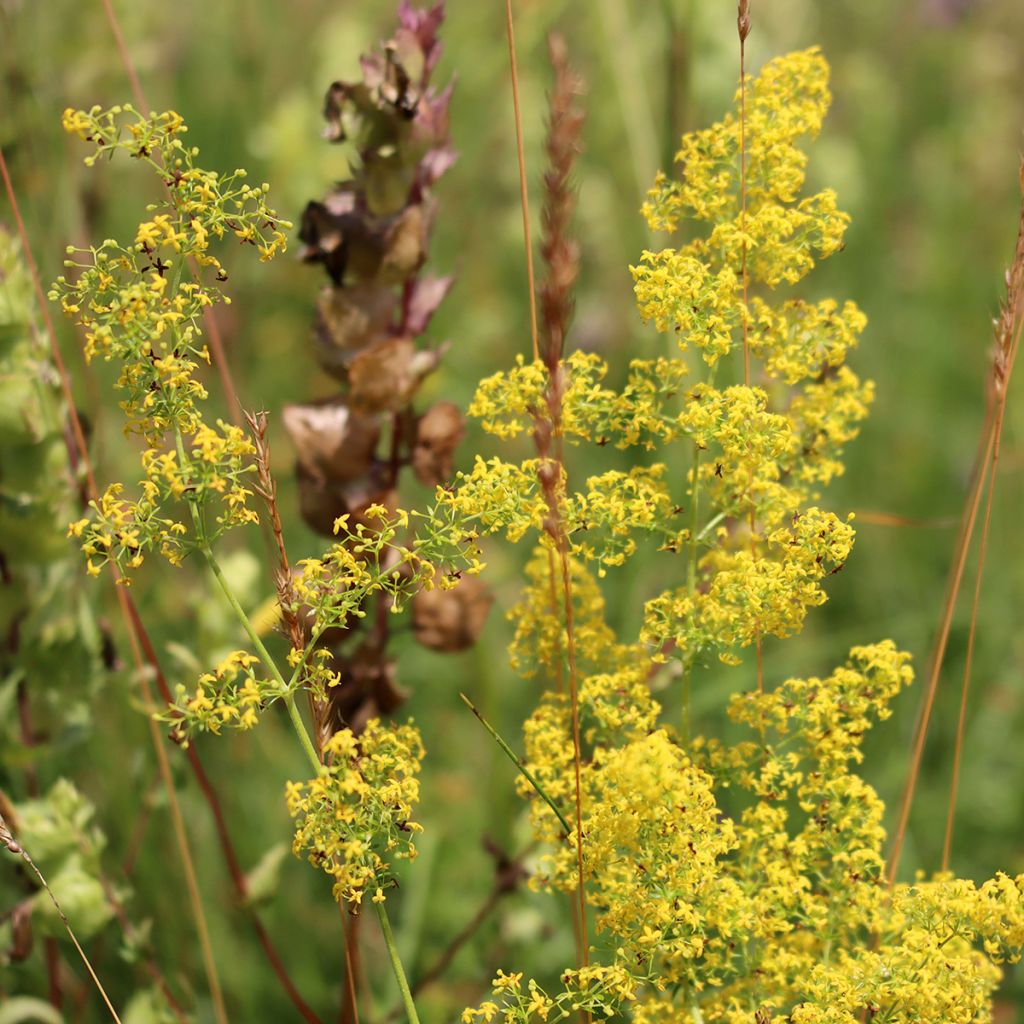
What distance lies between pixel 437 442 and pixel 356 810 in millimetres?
642

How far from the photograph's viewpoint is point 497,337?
145 inches

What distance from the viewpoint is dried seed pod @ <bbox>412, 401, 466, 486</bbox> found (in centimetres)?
165

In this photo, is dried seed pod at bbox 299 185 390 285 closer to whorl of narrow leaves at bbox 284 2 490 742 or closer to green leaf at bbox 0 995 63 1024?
whorl of narrow leaves at bbox 284 2 490 742

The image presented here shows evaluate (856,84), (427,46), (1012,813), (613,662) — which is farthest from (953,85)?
(613,662)

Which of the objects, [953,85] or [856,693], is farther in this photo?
[953,85]

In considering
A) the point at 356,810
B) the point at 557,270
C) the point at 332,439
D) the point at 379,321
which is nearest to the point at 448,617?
the point at 332,439

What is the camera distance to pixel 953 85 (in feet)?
16.0

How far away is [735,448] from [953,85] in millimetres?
4256

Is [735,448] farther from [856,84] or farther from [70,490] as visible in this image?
[856,84]

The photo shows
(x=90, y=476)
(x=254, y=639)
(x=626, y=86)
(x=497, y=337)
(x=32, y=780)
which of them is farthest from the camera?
(x=497, y=337)

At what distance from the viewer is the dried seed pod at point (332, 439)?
1.63 m

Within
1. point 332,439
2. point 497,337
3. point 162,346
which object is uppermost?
point 497,337

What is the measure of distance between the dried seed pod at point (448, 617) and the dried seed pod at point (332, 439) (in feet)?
0.66

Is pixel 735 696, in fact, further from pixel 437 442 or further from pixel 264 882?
pixel 264 882
